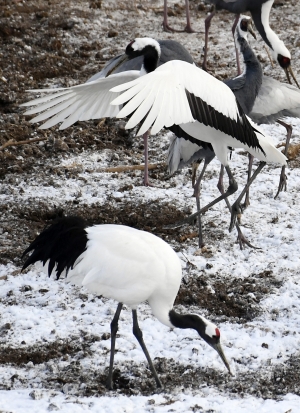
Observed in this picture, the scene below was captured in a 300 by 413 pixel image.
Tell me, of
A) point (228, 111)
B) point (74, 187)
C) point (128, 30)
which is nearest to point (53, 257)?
point (228, 111)

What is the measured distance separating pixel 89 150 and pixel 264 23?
2.24m

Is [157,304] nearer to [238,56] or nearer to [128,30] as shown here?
[238,56]

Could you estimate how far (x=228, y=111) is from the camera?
4836mm

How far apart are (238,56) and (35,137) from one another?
243cm

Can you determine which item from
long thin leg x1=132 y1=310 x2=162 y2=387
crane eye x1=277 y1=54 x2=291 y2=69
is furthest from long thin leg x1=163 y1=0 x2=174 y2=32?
long thin leg x1=132 y1=310 x2=162 y2=387

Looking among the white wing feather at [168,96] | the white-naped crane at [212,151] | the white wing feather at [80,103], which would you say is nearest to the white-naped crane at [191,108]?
the white wing feather at [168,96]

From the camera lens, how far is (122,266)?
4.31m

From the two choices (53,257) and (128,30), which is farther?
(128,30)

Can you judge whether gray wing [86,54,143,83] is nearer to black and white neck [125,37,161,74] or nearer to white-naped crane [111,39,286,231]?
black and white neck [125,37,161,74]

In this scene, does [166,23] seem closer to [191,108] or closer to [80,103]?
[80,103]

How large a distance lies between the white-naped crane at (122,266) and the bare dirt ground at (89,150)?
0.87 feet

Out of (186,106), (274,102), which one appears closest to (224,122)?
(186,106)

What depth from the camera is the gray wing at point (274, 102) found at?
636 cm

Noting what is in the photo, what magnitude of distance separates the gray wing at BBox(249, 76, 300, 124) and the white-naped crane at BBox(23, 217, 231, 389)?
89.1 inches
